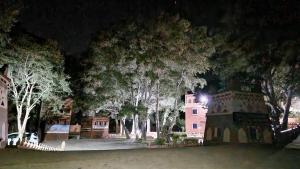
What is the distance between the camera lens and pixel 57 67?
2908cm

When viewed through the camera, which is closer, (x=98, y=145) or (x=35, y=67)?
(x=35, y=67)

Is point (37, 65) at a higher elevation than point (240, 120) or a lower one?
higher

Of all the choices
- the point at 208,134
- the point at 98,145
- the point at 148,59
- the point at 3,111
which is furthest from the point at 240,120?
the point at 98,145

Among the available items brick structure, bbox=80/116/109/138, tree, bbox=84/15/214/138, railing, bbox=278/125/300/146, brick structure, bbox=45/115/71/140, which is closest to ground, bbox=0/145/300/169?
railing, bbox=278/125/300/146

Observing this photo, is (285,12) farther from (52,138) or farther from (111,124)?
(111,124)

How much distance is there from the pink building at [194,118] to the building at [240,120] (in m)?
28.3

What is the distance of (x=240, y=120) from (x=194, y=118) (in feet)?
101

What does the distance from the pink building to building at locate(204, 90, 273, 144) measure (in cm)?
2825

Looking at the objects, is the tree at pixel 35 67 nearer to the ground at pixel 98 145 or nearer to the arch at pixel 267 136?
the ground at pixel 98 145

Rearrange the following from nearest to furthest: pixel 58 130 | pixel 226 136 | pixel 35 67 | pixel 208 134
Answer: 1. pixel 226 136
2. pixel 208 134
3. pixel 35 67
4. pixel 58 130

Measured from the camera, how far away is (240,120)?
792 inches

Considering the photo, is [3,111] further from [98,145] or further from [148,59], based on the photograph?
[98,145]

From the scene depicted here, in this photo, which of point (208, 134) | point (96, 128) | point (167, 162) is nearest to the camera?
point (167, 162)

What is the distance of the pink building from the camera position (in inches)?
1969
